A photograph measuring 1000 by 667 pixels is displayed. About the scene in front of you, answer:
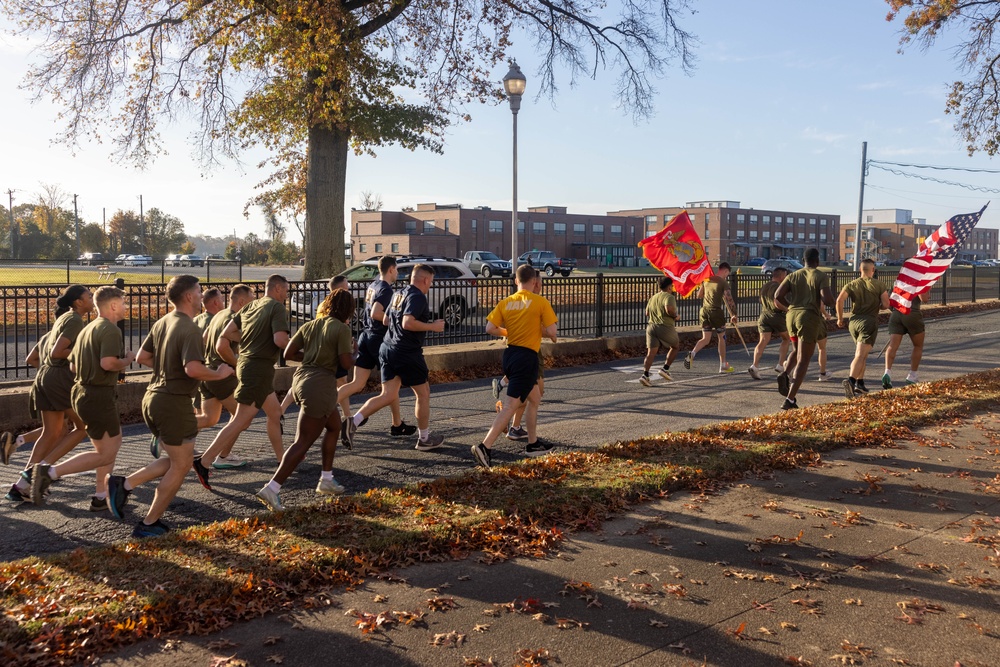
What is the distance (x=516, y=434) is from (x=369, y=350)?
175 centimetres

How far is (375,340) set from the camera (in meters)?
8.46

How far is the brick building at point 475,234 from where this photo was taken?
98.2 metres

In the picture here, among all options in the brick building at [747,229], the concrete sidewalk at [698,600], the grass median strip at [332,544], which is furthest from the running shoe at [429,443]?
the brick building at [747,229]

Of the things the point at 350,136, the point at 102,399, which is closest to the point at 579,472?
the point at 102,399

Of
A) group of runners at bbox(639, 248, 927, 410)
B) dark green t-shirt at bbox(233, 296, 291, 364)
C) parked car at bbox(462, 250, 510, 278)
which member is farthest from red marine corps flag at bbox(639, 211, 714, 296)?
parked car at bbox(462, 250, 510, 278)

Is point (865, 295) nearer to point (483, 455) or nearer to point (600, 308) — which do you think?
point (600, 308)

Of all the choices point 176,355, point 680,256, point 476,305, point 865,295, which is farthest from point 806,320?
point 176,355

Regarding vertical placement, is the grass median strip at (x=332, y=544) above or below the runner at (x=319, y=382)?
below

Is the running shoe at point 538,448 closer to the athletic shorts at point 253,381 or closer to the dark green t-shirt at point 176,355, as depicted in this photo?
the athletic shorts at point 253,381

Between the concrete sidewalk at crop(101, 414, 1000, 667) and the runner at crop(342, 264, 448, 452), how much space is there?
Answer: 8.59 ft

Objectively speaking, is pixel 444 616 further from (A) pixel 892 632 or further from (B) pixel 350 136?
(B) pixel 350 136

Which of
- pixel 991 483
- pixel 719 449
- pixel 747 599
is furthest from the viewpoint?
pixel 719 449

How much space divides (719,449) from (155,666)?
5431 millimetres

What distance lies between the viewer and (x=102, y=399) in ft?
18.9
